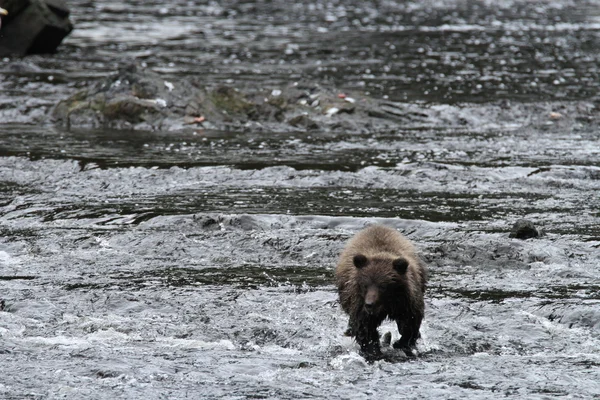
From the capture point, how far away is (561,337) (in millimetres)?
8125

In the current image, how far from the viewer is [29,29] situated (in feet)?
81.1

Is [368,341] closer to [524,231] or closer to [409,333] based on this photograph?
[409,333]

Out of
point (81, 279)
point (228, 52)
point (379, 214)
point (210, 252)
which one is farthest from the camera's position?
point (228, 52)

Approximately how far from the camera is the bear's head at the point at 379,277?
7504 millimetres

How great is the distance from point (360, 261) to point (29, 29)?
1939 cm

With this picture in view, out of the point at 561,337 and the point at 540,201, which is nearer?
the point at 561,337

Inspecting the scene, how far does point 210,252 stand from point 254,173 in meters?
3.60

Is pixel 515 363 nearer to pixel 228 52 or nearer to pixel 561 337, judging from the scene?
pixel 561 337

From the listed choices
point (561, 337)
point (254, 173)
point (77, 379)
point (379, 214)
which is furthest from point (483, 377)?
point (254, 173)

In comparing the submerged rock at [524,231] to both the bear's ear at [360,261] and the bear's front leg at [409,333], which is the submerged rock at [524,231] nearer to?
the bear's front leg at [409,333]

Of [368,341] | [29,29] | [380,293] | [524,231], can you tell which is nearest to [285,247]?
[524,231]

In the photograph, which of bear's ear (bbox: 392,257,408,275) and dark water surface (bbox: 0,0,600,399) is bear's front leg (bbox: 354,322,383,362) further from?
bear's ear (bbox: 392,257,408,275)

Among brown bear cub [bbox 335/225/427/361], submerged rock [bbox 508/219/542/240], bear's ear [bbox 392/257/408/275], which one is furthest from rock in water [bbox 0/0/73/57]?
bear's ear [bbox 392/257/408/275]

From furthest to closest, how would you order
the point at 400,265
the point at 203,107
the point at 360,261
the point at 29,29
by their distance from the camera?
the point at 29,29, the point at 203,107, the point at 360,261, the point at 400,265
